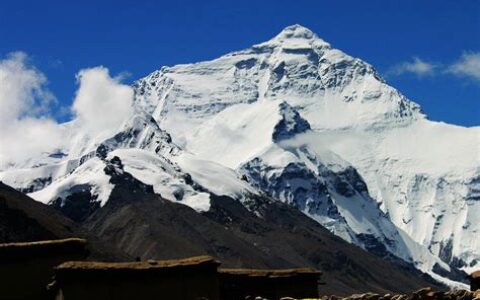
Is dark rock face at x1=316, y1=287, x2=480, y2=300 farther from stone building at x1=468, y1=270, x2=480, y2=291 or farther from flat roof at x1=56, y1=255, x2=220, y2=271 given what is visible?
stone building at x1=468, y1=270, x2=480, y2=291

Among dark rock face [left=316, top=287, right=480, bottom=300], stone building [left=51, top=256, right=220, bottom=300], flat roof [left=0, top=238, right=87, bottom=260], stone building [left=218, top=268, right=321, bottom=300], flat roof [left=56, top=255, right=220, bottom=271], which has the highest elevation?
flat roof [left=0, top=238, right=87, bottom=260]

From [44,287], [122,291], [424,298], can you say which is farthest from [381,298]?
[44,287]

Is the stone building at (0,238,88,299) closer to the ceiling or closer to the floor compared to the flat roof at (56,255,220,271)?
closer to the ceiling

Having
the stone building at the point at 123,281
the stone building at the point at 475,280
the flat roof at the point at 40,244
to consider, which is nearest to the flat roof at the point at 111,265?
the stone building at the point at 123,281

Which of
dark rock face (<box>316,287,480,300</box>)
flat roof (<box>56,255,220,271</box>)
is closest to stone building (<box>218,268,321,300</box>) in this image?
flat roof (<box>56,255,220,271</box>)

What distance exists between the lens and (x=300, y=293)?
2997cm

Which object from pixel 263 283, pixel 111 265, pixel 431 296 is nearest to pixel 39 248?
pixel 111 265

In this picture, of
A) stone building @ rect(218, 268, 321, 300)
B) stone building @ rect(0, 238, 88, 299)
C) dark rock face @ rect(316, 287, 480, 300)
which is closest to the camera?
dark rock face @ rect(316, 287, 480, 300)

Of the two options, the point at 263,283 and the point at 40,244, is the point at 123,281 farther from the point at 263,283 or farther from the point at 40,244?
the point at 263,283

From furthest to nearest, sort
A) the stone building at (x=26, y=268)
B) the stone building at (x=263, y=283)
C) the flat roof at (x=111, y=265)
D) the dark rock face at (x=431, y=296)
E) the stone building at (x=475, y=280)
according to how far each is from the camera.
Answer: the stone building at (x=263, y=283) < the stone building at (x=26, y=268) < the stone building at (x=475, y=280) < the flat roof at (x=111, y=265) < the dark rock face at (x=431, y=296)

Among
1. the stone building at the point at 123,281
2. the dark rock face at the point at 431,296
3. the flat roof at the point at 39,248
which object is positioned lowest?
the dark rock face at the point at 431,296

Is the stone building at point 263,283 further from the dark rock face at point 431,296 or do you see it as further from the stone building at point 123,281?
the dark rock face at point 431,296

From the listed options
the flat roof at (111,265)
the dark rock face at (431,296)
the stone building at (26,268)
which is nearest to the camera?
the dark rock face at (431,296)

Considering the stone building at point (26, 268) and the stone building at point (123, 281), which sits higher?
the stone building at point (26, 268)
